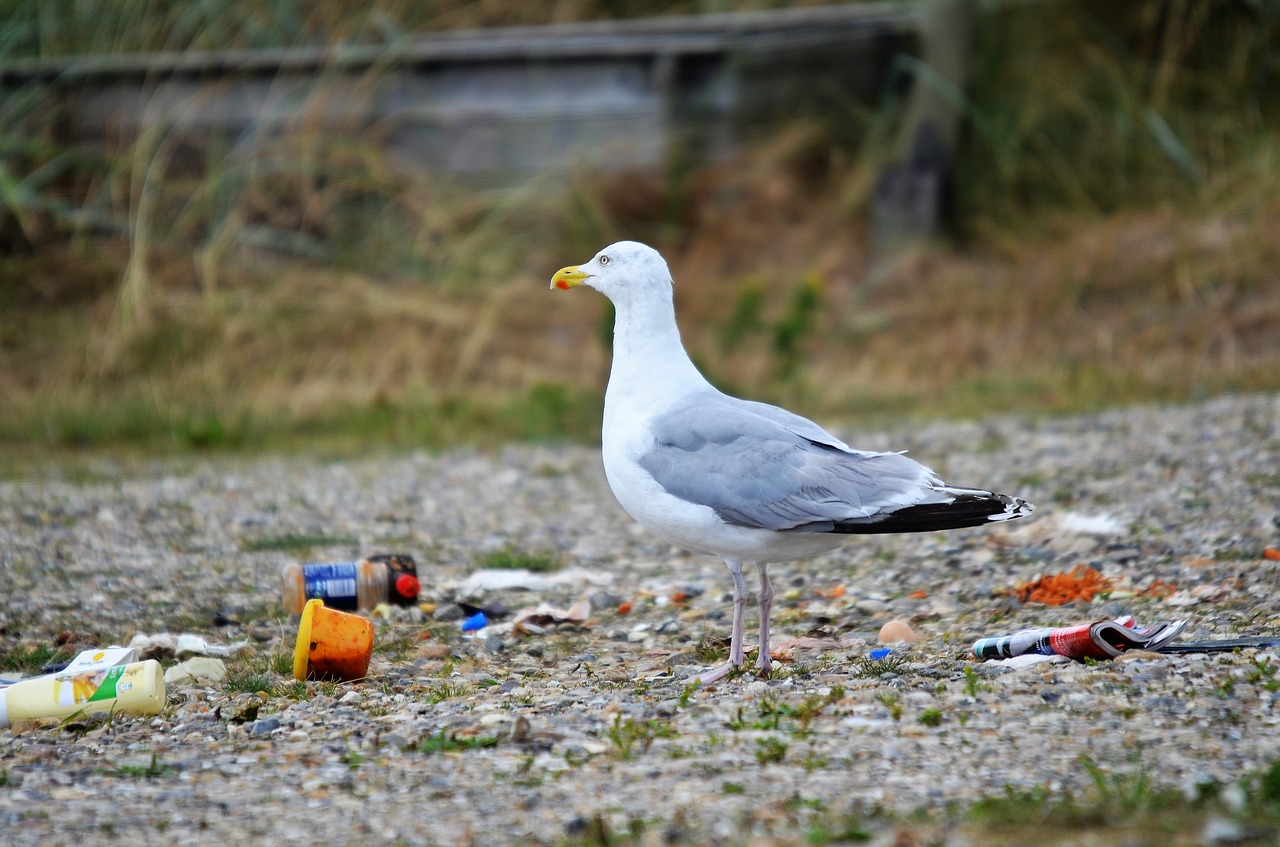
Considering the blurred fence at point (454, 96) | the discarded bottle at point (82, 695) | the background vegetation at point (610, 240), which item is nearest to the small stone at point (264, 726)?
the discarded bottle at point (82, 695)

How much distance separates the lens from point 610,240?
396 inches

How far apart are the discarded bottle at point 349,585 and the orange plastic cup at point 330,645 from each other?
0.81 metres

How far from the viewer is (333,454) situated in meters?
7.56

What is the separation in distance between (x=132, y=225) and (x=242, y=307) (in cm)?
112

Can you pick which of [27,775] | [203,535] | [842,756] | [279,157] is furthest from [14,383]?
[842,756]

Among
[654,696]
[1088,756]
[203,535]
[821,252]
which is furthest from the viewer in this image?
[821,252]

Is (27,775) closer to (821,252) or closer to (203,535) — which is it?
(203,535)

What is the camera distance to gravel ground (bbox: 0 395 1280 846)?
8.95 ft

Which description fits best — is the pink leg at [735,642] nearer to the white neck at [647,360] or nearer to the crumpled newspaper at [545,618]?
the white neck at [647,360]

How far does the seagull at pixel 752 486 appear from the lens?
3627 mm

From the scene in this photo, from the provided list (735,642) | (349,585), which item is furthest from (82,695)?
(735,642)

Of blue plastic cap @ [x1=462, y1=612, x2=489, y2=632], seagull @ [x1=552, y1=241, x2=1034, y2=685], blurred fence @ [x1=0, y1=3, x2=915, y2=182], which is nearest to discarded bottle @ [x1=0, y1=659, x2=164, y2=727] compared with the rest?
blue plastic cap @ [x1=462, y1=612, x2=489, y2=632]

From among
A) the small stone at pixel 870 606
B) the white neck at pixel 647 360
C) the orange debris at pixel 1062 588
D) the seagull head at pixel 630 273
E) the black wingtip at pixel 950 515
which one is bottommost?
the small stone at pixel 870 606

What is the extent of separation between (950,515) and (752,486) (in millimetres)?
532
